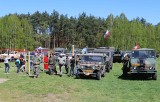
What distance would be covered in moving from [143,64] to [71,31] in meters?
93.8

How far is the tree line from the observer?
343ft

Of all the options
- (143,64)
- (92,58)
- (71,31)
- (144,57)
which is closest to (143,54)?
(144,57)

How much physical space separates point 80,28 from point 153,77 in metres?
95.1

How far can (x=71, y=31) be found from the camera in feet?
395

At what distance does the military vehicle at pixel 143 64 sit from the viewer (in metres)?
26.8

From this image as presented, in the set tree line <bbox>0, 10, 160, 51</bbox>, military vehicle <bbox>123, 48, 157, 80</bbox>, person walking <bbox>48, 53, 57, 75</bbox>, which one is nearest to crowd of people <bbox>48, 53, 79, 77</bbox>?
person walking <bbox>48, 53, 57, 75</bbox>

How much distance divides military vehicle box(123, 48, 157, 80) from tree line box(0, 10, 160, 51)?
75796 millimetres

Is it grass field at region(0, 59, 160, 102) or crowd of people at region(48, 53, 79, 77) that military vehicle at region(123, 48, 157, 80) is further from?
crowd of people at region(48, 53, 79, 77)

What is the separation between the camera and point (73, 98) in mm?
17922

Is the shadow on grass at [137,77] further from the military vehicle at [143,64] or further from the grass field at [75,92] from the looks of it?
the grass field at [75,92]

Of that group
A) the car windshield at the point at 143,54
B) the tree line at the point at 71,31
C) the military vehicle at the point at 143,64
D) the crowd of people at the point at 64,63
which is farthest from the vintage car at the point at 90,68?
the tree line at the point at 71,31

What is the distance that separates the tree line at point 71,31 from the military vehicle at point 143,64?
7580 cm

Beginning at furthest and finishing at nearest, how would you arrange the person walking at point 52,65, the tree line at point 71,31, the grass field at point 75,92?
the tree line at point 71,31 → the person walking at point 52,65 → the grass field at point 75,92

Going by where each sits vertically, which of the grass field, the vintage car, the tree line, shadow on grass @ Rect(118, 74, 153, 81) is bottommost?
the grass field
